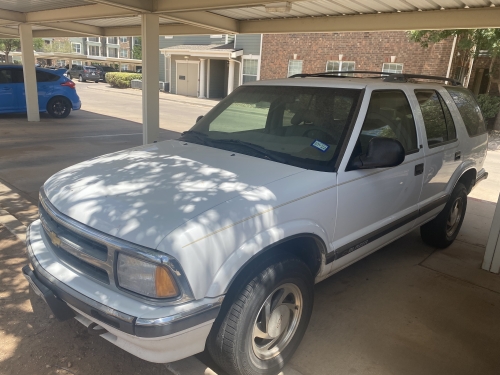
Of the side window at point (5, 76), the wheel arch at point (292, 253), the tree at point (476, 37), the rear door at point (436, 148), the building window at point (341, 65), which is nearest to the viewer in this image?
the wheel arch at point (292, 253)

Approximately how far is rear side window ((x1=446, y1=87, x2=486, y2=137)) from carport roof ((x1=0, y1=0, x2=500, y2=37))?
2217mm

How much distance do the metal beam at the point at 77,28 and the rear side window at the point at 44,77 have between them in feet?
4.92

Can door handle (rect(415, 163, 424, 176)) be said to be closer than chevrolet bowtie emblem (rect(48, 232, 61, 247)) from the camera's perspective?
No


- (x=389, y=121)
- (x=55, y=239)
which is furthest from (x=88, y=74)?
(x=55, y=239)

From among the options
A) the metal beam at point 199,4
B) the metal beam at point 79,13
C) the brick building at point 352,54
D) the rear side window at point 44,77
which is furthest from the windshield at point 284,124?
the brick building at point 352,54

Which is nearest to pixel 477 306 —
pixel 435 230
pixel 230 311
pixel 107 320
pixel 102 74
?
pixel 435 230

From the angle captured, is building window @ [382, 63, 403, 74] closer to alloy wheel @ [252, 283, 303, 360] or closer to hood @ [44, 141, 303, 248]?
hood @ [44, 141, 303, 248]

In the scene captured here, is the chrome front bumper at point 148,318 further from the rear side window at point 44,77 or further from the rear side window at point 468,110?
the rear side window at point 44,77

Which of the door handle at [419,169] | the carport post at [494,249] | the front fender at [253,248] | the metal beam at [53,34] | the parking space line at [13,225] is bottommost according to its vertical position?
the parking space line at [13,225]

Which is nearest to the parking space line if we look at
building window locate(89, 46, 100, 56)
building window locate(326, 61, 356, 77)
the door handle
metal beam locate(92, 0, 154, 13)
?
the door handle

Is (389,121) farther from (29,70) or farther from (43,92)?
(43,92)

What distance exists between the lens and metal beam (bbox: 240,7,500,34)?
674 centimetres

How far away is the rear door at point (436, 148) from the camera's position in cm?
406

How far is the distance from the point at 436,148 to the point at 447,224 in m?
1.21
